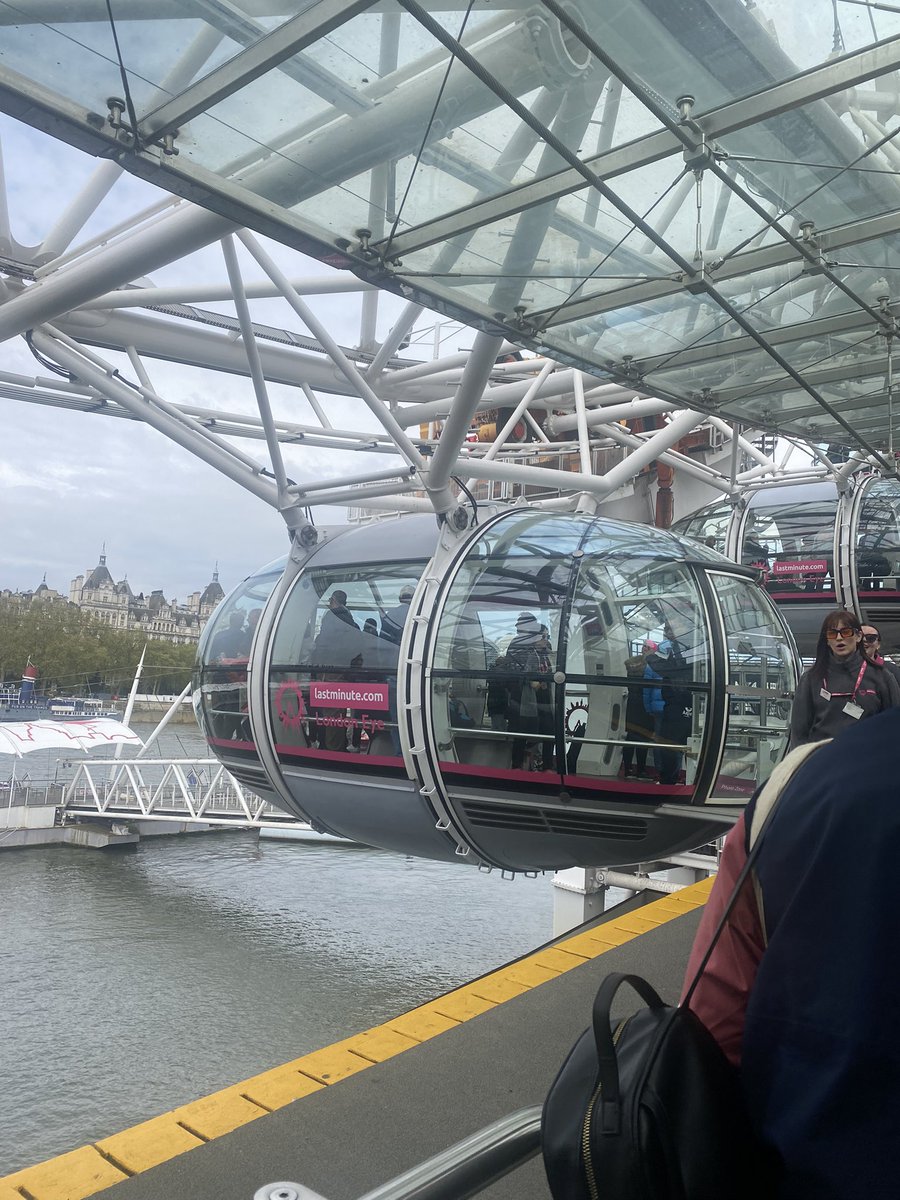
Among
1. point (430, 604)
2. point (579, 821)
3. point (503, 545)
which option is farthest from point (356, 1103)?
point (503, 545)

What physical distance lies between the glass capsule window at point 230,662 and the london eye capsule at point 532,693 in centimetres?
43

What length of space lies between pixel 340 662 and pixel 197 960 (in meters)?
23.2

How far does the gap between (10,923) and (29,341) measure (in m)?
23.1

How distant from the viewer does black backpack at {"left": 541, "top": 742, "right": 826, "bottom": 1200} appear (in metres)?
1.21

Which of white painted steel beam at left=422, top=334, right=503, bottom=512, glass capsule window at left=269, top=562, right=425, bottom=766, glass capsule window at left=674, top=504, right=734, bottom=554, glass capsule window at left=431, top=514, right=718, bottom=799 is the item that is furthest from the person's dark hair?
glass capsule window at left=674, top=504, right=734, bottom=554

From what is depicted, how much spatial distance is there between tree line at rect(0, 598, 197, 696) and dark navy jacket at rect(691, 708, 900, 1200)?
229 ft

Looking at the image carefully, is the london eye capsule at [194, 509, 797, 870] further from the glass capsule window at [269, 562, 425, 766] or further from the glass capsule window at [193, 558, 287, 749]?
the glass capsule window at [193, 558, 287, 749]

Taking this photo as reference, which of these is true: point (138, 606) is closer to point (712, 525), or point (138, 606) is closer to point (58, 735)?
point (58, 735)

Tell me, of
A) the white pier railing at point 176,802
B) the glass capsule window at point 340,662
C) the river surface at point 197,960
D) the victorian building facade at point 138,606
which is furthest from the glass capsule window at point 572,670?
the victorian building facade at point 138,606

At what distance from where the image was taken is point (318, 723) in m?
6.59

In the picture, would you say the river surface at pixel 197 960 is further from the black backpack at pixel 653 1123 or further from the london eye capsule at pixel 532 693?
the black backpack at pixel 653 1123

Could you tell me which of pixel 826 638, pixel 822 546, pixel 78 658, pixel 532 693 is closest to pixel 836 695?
pixel 826 638

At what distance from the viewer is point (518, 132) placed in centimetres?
434

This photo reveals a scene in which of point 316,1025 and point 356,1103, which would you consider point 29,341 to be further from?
point 316,1025
